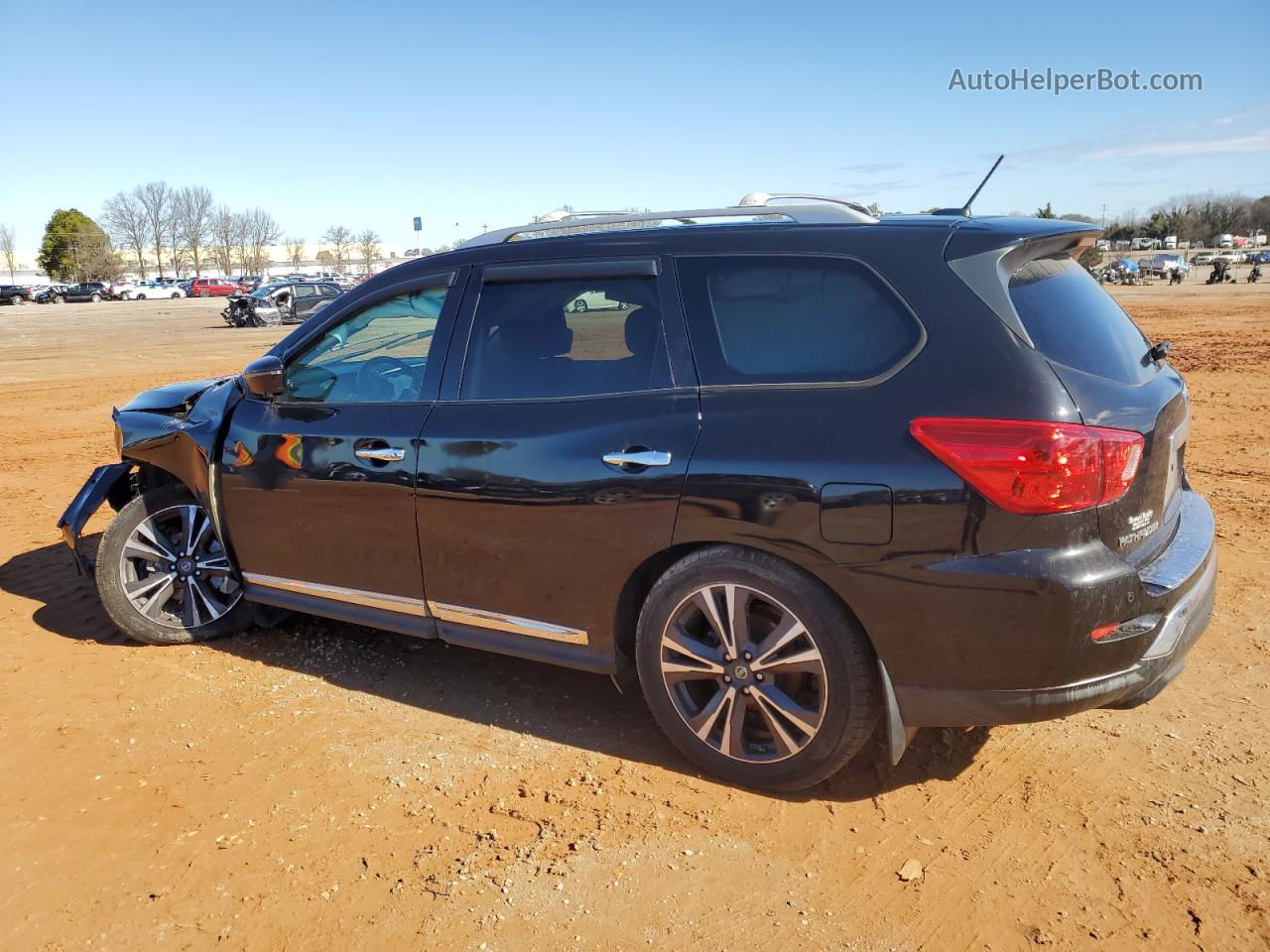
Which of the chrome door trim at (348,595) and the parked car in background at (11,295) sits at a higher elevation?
the parked car in background at (11,295)

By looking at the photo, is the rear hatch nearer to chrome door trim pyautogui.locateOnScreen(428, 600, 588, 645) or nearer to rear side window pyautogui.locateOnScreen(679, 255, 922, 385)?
rear side window pyautogui.locateOnScreen(679, 255, 922, 385)

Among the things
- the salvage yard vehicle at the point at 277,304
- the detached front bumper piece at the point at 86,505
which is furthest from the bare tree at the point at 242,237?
the detached front bumper piece at the point at 86,505

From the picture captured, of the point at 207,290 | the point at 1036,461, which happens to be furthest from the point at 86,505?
the point at 207,290

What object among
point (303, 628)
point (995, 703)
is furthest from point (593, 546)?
point (303, 628)

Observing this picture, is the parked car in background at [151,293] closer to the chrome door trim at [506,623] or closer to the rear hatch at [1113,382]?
the chrome door trim at [506,623]

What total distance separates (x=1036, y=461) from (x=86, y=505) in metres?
4.81

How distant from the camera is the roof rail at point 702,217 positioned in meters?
3.43

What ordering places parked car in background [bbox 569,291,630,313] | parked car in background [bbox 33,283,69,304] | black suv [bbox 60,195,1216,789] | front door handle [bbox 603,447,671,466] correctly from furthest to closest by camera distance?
parked car in background [bbox 33,283,69,304] → parked car in background [bbox 569,291,630,313] → front door handle [bbox 603,447,671,466] → black suv [bbox 60,195,1216,789]

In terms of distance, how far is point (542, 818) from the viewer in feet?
10.9

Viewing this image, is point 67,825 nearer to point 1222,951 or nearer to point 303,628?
point 303,628

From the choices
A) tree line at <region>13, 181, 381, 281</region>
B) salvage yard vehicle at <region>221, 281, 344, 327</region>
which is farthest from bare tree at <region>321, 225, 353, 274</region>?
salvage yard vehicle at <region>221, 281, 344, 327</region>

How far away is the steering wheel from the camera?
13.8ft

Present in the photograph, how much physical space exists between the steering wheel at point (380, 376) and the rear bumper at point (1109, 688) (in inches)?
95.7

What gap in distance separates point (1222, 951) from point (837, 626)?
1.31m
